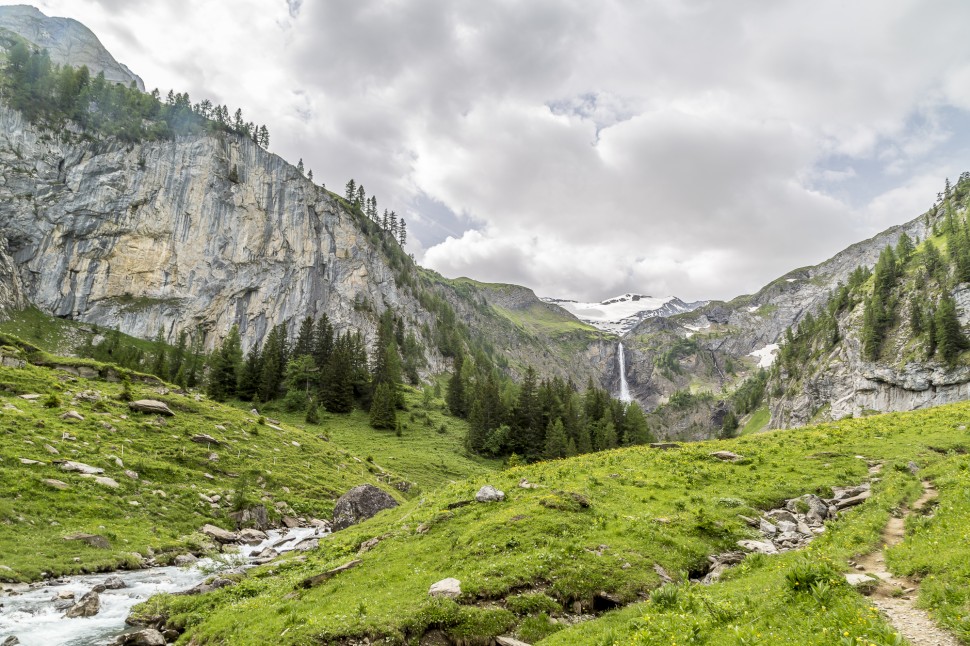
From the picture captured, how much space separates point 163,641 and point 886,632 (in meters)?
20.4

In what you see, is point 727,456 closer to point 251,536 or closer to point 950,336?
point 251,536

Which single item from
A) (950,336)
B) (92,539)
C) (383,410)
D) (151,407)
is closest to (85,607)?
(92,539)

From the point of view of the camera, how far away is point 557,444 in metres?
80.6

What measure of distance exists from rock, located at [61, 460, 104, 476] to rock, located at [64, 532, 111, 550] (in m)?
7.33

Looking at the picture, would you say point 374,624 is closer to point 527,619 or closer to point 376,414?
point 527,619

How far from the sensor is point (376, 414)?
286 ft

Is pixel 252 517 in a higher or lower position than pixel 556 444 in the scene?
lower

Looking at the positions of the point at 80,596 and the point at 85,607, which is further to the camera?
the point at 80,596

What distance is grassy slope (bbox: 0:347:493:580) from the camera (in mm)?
23953

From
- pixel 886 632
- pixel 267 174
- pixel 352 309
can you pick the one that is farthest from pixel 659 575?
pixel 267 174

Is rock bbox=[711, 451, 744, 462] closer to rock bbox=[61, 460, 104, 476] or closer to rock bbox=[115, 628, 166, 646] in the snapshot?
rock bbox=[115, 628, 166, 646]

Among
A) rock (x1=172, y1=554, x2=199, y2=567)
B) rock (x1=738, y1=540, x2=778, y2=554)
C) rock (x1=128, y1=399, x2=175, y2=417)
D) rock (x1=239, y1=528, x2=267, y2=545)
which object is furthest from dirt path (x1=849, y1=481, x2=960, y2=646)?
rock (x1=128, y1=399, x2=175, y2=417)

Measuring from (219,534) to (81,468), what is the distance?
31.7 ft

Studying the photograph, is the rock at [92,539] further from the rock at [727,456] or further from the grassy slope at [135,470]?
the rock at [727,456]
